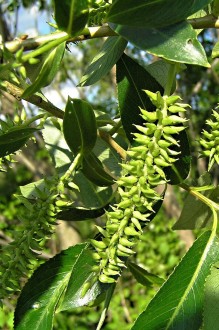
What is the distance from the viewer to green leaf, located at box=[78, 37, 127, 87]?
0.80 m

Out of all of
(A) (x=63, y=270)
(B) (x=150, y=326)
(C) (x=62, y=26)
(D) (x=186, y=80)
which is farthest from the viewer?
(D) (x=186, y=80)

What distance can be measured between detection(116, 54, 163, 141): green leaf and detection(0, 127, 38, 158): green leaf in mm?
123

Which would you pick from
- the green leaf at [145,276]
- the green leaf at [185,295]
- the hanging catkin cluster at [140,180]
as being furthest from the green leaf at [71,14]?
the green leaf at [145,276]

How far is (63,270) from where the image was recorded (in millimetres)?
852

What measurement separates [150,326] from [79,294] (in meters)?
0.11

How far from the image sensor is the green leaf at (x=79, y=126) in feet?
2.34

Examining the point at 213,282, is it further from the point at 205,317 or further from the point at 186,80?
the point at 186,80

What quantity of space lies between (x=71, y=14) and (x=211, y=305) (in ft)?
1.31

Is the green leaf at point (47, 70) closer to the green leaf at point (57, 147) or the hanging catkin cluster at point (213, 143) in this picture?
the hanging catkin cluster at point (213, 143)

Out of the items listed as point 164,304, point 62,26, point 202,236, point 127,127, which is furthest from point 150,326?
point 62,26

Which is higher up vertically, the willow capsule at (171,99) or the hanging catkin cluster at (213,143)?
the willow capsule at (171,99)

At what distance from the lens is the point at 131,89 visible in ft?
2.62

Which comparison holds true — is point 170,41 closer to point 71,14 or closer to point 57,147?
point 71,14

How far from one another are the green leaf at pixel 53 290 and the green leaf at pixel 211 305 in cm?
13
